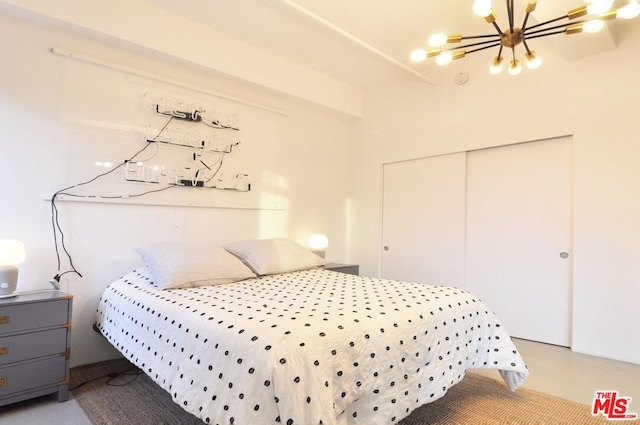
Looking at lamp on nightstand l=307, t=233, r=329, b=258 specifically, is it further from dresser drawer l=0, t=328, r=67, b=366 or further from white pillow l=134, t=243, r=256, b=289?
dresser drawer l=0, t=328, r=67, b=366

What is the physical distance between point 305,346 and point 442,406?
4.13 ft

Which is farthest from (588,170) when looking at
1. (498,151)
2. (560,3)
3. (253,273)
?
(253,273)

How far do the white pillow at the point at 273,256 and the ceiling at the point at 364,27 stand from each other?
1.97 meters

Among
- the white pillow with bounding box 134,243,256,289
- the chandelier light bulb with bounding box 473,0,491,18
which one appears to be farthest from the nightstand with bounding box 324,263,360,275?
the chandelier light bulb with bounding box 473,0,491,18

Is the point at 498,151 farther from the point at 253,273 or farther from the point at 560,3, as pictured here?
the point at 253,273

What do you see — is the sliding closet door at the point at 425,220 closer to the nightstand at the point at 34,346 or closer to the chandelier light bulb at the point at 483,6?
the chandelier light bulb at the point at 483,6

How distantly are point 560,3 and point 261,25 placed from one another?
2.34 metres

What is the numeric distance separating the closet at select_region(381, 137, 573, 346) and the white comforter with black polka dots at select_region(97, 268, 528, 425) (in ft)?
4.75

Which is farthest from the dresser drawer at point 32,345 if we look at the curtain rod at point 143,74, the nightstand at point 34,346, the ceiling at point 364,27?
the ceiling at point 364,27

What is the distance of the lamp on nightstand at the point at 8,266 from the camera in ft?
6.81

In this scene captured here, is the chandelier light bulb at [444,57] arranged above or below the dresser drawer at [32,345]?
above

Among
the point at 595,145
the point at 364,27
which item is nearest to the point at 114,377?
the point at 364,27

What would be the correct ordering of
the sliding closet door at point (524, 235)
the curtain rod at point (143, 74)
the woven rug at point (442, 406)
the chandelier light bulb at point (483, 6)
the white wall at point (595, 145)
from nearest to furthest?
the chandelier light bulb at point (483, 6) → the woven rug at point (442, 406) → the curtain rod at point (143, 74) → the white wall at point (595, 145) → the sliding closet door at point (524, 235)

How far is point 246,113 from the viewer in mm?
3693
